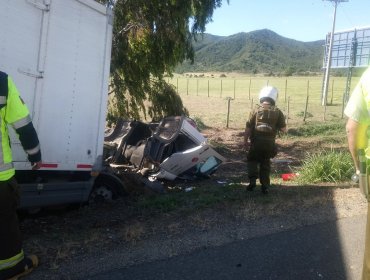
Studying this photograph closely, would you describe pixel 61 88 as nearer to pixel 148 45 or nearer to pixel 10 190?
pixel 10 190

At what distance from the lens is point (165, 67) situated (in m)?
11.1

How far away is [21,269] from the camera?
3.71 meters

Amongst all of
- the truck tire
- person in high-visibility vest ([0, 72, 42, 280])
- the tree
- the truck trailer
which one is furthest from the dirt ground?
the tree

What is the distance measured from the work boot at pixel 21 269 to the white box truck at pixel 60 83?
151cm

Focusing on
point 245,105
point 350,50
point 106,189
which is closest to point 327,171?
point 106,189

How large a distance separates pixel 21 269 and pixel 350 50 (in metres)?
24.2

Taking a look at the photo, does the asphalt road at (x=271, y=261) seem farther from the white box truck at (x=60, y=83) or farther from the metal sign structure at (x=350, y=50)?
the metal sign structure at (x=350, y=50)

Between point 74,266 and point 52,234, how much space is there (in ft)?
3.19

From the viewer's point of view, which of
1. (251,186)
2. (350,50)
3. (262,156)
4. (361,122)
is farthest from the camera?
(350,50)


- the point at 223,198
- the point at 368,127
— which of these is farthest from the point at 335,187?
the point at 368,127

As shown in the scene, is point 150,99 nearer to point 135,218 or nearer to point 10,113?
point 135,218

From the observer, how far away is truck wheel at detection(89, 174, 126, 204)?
20.9 ft

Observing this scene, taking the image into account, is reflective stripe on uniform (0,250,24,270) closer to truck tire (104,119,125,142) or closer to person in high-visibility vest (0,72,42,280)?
person in high-visibility vest (0,72,42,280)

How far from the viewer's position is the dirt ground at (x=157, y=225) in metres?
4.13
